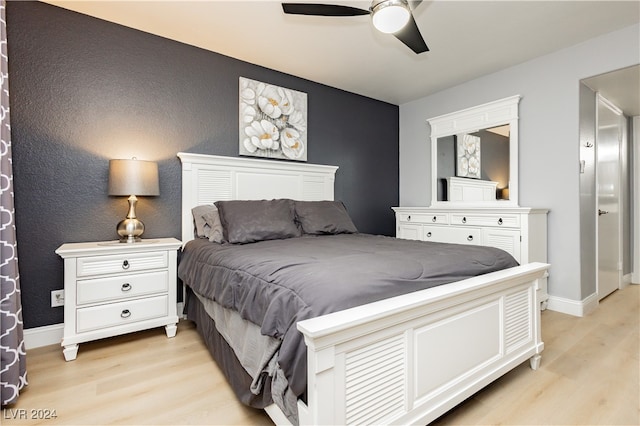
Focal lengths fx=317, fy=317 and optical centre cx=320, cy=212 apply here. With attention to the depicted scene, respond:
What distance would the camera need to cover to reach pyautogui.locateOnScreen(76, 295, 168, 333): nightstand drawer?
2.06 m

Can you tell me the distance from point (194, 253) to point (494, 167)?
122 inches

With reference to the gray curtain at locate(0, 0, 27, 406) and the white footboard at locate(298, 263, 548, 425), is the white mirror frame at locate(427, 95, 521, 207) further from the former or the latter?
the gray curtain at locate(0, 0, 27, 406)

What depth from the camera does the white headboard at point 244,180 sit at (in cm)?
281

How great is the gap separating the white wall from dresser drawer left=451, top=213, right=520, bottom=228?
Result: 17.7 inches

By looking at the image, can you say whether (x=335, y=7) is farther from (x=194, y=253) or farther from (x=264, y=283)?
(x=194, y=253)

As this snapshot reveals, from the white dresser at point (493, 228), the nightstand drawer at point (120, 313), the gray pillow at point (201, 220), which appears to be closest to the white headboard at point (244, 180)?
the gray pillow at point (201, 220)

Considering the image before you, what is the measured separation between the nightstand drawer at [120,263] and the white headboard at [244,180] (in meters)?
0.47

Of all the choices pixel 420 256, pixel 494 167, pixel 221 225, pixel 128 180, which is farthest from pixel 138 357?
pixel 494 167

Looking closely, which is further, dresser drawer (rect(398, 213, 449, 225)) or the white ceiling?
dresser drawer (rect(398, 213, 449, 225))

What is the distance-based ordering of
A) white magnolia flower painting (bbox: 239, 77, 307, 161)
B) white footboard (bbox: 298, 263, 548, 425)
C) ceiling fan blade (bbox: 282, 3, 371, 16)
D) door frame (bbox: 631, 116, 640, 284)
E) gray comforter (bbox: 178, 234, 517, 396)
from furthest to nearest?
door frame (bbox: 631, 116, 640, 284) → white magnolia flower painting (bbox: 239, 77, 307, 161) → ceiling fan blade (bbox: 282, 3, 371, 16) → gray comforter (bbox: 178, 234, 517, 396) → white footboard (bbox: 298, 263, 548, 425)

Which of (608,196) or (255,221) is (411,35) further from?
(608,196)

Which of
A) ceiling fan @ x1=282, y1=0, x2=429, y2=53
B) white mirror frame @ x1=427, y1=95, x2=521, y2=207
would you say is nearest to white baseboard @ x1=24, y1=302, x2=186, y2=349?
ceiling fan @ x1=282, y1=0, x2=429, y2=53

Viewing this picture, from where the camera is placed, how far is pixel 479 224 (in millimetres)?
3197

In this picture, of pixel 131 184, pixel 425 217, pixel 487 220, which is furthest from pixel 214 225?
pixel 487 220
